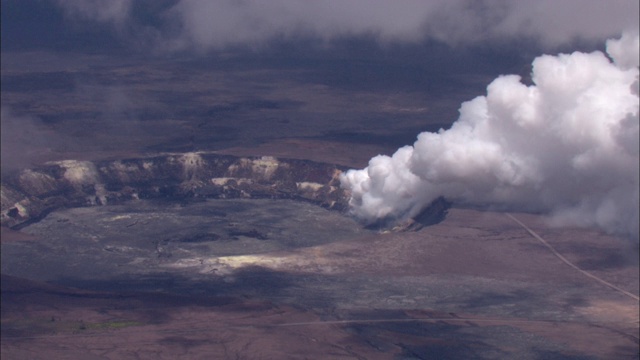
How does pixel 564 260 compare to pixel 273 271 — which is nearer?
pixel 273 271

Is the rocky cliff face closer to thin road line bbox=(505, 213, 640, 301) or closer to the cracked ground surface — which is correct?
the cracked ground surface

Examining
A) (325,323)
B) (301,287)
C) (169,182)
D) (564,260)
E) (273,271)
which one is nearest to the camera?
(325,323)

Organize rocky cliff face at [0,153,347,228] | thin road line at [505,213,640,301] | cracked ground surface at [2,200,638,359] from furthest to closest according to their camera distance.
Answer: rocky cliff face at [0,153,347,228], thin road line at [505,213,640,301], cracked ground surface at [2,200,638,359]

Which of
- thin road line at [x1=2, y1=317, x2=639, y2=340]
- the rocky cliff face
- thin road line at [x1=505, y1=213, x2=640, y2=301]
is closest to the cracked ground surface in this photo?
thin road line at [x1=2, y1=317, x2=639, y2=340]

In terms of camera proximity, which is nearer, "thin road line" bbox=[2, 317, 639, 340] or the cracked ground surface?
the cracked ground surface

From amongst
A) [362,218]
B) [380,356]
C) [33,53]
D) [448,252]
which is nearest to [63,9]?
[33,53]

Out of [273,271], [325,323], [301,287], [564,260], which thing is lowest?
[325,323]

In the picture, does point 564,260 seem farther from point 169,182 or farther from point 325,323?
point 169,182

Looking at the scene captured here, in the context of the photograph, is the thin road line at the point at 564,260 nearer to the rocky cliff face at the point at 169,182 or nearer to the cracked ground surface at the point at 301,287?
the cracked ground surface at the point at 301,287

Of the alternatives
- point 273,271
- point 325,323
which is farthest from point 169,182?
point 325,323
